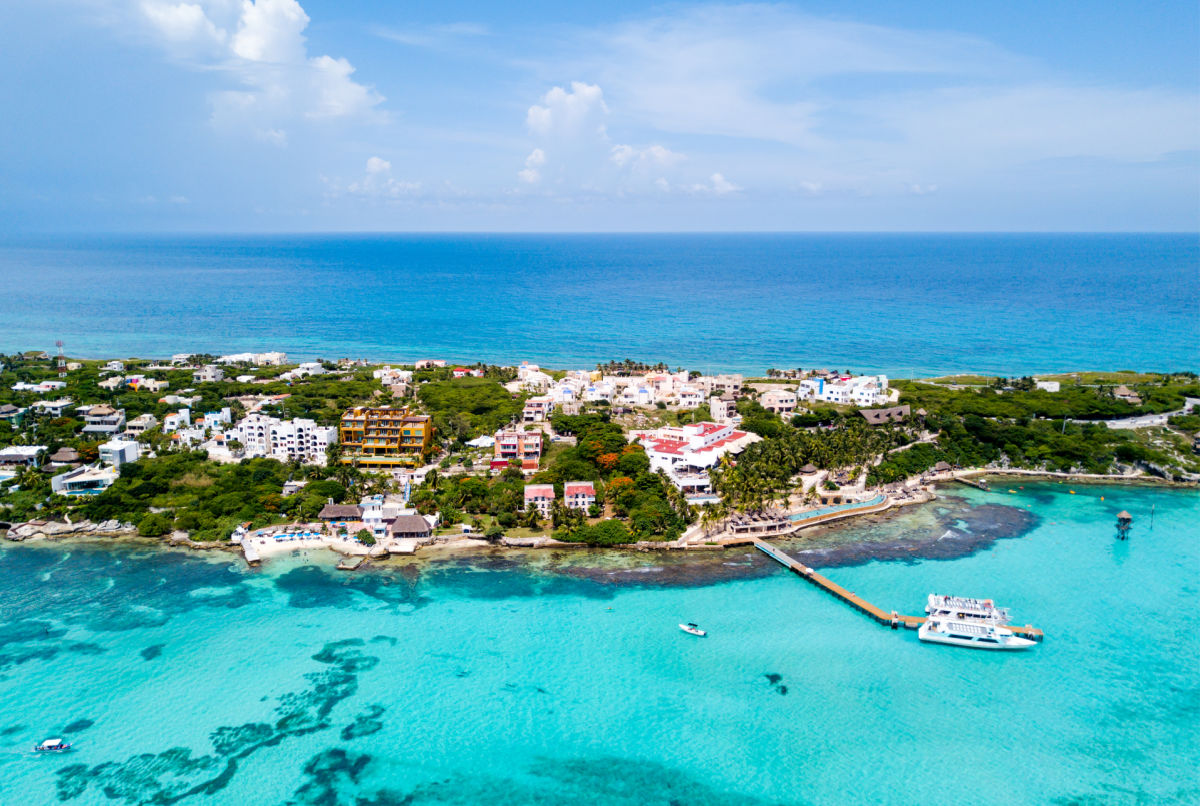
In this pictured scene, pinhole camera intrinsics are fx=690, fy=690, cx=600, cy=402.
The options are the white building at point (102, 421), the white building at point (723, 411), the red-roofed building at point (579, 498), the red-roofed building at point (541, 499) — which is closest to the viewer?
the red-roofed building at point (541, 499)

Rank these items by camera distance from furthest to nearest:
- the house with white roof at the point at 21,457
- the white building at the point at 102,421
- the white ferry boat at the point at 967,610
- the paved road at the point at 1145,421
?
the paved road at the point at 1145,421 → the white building at the point at 102,421 → the house with white roof at the point at 21,457 → the white ferry boat at the point at 967,610

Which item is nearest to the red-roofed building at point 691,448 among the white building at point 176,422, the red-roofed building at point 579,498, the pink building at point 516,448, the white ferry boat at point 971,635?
the red-roofed building at point 579,498

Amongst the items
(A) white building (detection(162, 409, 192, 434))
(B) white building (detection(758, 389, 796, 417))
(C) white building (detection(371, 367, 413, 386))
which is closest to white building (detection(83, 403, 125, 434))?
(A) white building (detection(162, 409, 192, 434))

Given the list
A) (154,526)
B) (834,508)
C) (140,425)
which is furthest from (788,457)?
(140,425)

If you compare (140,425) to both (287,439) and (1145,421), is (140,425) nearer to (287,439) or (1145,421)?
(287,439)

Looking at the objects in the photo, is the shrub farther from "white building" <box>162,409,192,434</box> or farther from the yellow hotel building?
"white building" <box>162,409,192,434</box>

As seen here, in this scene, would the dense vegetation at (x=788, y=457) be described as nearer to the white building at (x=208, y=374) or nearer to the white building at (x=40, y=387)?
the white building at (x=208, y=374)

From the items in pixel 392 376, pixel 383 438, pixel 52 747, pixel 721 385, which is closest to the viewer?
pixel 52 747
